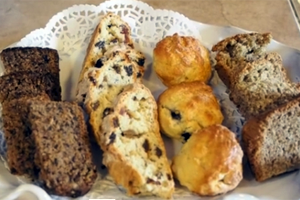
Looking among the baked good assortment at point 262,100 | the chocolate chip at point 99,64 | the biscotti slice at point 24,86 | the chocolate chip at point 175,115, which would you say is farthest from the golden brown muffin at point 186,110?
the biscotti slice at point 24,86

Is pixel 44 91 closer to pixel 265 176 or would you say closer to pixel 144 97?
pixel 144 97

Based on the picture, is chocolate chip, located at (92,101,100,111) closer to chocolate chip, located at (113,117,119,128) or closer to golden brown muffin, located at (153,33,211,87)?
chocolate chip, located at (113,117,119,128)

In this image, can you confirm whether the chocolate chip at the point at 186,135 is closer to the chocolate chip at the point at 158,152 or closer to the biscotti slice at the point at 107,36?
the chocolate chip at the point at 158,152

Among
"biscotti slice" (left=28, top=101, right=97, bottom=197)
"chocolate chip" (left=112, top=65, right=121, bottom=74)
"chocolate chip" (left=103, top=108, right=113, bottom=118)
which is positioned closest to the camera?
"biscotti slice" (left=28, top=101, right=97, bottom=197)

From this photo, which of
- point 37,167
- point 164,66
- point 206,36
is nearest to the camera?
point 37,167

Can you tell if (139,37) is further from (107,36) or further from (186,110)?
(186,110)

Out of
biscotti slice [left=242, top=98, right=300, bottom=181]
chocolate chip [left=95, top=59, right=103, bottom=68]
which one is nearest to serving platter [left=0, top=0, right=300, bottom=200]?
biscotti slice [left=242, top=98, right=300, bottom=181]

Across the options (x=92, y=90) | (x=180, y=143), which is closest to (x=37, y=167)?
(x=92, y=90)
